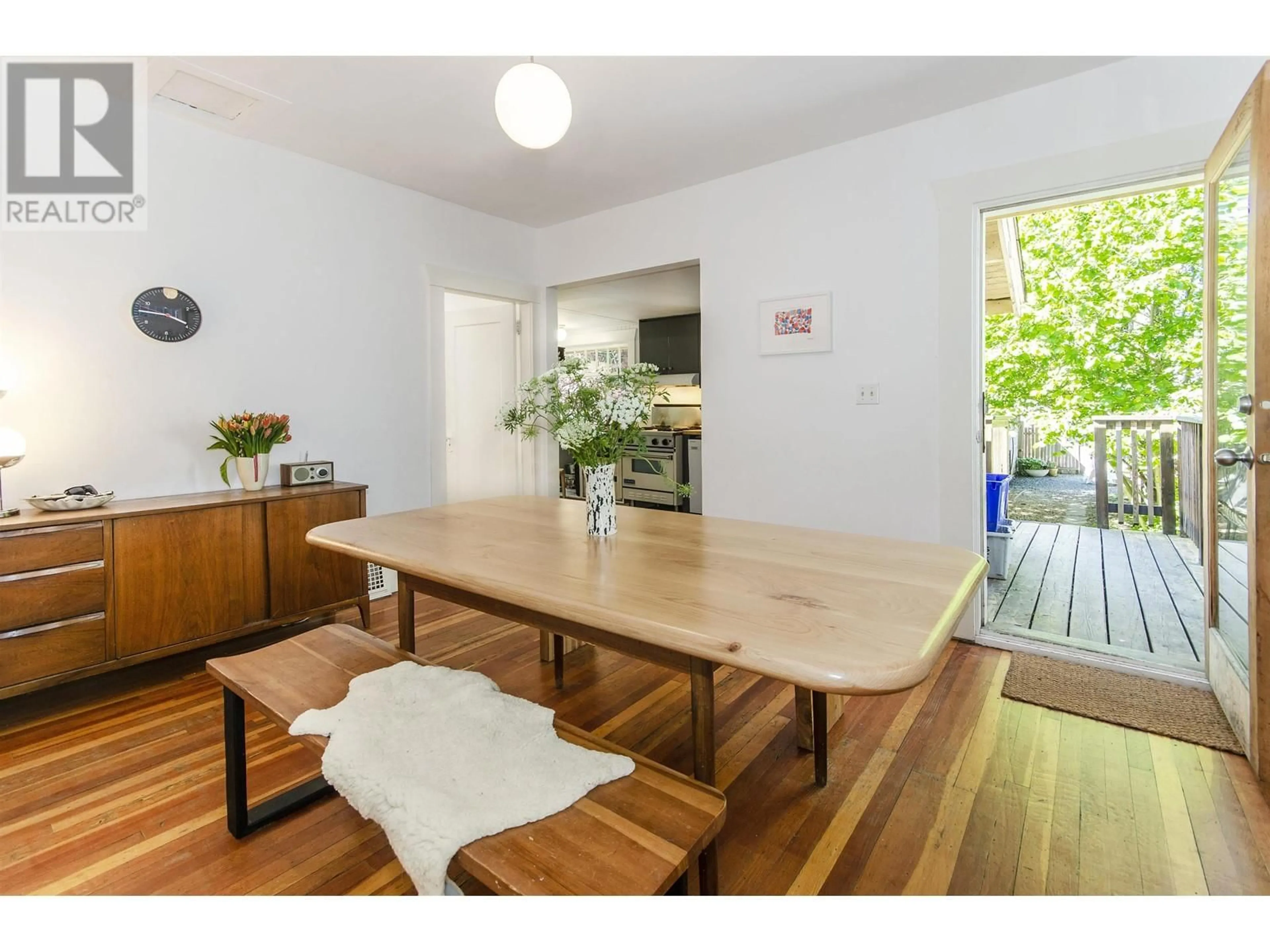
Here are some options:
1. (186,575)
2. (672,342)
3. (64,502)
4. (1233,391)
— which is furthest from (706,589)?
(672,342)

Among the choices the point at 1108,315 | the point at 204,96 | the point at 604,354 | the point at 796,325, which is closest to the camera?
the point at 204,96

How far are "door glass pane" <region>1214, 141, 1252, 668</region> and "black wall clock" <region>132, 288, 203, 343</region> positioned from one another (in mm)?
3984

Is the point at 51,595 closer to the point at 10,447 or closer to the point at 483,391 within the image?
the point at 10,447

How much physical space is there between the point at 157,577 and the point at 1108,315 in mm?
7251

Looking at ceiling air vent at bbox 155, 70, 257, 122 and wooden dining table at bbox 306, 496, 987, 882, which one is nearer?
wooden dining table at bbox 306, 496, 987, 882

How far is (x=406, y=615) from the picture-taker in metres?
2.09

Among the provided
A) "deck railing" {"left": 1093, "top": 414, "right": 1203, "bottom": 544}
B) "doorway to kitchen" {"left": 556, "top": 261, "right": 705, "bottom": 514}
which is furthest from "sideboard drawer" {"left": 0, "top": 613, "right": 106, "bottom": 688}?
"deck railing" {"left": 1093, "top": 414, "right": 1203, "bottom": 544}

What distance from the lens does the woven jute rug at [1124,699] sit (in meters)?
2.03

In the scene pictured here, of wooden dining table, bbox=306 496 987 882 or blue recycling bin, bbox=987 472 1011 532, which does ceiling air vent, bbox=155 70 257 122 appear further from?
blue recycling bin, bbox=987 472 1011 532

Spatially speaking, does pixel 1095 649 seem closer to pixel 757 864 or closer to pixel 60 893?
pixel 757 864

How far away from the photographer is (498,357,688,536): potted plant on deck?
5.69ft

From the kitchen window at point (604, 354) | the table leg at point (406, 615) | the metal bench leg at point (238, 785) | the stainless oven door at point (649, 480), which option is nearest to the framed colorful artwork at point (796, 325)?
the table leg at point (406, 615)

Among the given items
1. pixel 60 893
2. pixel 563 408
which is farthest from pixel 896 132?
pixel 60 893
